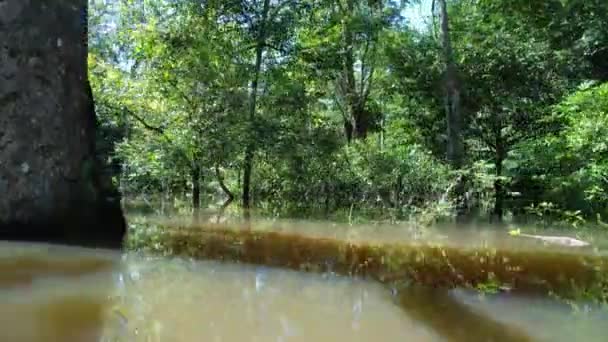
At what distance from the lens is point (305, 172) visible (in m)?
10.3

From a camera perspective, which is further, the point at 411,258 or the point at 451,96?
the point at 451,96

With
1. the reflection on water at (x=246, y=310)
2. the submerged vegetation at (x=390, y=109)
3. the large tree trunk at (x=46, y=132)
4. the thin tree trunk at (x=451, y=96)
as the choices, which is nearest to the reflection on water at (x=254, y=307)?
the reflection on water at (x=246, y=310)

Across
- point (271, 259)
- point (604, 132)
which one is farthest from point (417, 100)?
point (271, 259)

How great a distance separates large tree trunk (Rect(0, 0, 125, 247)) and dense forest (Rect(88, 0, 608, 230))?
3815 millimetres

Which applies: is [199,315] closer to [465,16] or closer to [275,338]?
[275,338]

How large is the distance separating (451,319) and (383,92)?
33.9 ft

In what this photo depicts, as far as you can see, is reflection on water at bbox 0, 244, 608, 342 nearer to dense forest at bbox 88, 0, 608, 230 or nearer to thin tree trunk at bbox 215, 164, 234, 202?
dense forest at bbox 88, 0, 608, 230

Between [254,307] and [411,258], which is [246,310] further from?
[411,258]

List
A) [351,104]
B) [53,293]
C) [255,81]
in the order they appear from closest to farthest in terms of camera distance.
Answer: [53,293]
[255,81]
[351,104]

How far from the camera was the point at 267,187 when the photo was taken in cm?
1170

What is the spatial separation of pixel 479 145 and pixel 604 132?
4149mm

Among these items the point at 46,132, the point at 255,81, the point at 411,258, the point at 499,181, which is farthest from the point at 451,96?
the point at 46,132

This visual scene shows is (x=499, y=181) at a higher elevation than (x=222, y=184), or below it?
higher

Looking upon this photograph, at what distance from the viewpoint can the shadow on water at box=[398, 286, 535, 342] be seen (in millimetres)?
2195
